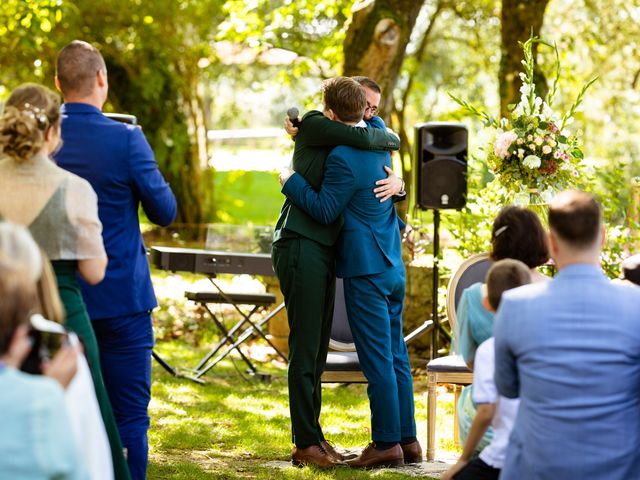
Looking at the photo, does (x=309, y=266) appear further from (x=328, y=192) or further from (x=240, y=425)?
(x=240, y=425)

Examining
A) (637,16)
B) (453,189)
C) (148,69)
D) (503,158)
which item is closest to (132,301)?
(503,158)

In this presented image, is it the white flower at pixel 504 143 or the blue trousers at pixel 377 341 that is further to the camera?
the white flower at pixel 504 143

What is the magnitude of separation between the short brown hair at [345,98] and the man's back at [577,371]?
221 cm

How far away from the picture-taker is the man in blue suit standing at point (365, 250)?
495cm

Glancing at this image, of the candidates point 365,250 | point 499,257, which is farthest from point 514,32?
point 499,257

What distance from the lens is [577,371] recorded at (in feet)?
9.24

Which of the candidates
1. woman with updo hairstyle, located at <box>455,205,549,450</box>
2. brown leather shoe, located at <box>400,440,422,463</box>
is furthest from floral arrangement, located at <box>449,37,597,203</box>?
woman with updo hairstyle, located at <box>455,205,549,450</box>

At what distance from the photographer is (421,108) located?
2084 centimetres

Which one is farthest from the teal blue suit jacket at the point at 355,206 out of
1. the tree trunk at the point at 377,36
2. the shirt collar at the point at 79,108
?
the tree trunk at the point at 377,36

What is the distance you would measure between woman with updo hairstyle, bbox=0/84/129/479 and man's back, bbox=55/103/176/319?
37cm

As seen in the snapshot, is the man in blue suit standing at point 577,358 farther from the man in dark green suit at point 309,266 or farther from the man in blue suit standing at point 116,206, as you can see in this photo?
the man in dark green suit at point 309,266

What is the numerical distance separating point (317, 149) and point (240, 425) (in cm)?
221

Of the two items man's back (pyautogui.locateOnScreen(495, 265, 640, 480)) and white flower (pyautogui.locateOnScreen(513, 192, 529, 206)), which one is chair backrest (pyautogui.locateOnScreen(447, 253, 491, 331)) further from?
man's back (pyautogui.locateOnScreen(495, 265, 640, 480))

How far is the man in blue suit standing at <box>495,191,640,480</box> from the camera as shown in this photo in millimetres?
2814
